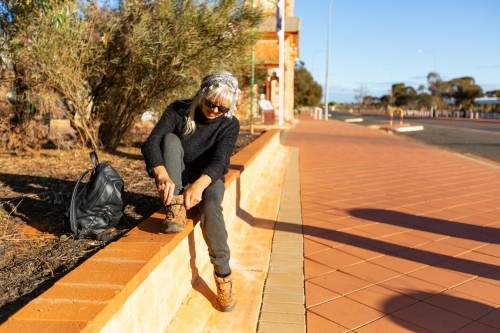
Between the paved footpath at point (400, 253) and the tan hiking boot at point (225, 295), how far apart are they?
45 centimetres

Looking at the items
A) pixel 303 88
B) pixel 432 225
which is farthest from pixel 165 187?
pixel 303 88

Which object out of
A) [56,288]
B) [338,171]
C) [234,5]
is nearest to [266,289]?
[56,288]

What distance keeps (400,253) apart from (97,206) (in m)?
2.33

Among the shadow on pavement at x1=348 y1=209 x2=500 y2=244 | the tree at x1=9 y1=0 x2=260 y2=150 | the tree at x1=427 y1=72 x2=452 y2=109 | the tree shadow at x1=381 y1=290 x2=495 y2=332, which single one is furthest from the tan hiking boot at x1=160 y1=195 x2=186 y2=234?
the tree at x1=427 y1=72 x2=452 y2=109

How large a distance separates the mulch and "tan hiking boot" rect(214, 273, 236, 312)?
73cm

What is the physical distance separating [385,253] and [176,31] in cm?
351

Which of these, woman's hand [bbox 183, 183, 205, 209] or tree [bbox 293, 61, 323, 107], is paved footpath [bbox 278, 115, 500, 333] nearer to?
woman's hand [bbox 183, 183, 205, 209]

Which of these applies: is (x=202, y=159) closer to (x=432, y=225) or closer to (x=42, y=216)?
(x=42, y=216)

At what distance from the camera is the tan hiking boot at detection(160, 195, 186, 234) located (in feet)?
9.25

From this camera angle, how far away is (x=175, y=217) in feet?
9.39

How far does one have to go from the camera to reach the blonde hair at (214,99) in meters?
3.01

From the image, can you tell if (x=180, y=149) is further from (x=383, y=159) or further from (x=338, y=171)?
(x=383, y=159)

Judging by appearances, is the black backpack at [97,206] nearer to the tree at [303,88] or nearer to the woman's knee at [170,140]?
the woman's knee at [170,140]

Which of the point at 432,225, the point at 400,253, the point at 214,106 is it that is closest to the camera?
the point at 214,106
